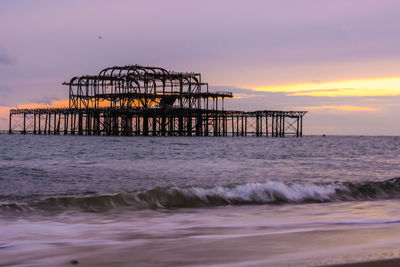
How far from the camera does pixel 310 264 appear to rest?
418cm

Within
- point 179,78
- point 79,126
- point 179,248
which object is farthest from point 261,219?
point 79,126

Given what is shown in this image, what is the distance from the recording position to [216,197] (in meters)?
10.6

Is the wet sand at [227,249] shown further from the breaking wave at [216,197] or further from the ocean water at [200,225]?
the breaking wave at [216,197]

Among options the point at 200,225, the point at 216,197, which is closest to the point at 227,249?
the point at 200,225

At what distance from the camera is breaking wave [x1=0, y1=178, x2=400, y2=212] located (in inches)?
369

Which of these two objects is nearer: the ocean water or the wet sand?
the wet sand

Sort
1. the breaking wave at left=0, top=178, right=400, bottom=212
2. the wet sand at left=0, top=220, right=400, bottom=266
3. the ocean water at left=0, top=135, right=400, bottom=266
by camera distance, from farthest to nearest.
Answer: the breaking wave at left=0, top=178, right=400, bottom=212
the ocean water at left=0, top=135, right=400, bottom=266
the wet sand at left=0, top=220, right=400, bottom=266

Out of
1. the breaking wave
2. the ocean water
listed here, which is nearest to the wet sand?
the ocean water

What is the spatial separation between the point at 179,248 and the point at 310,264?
1.63m

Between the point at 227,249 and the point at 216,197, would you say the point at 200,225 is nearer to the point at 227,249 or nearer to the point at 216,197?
the point at 227,249

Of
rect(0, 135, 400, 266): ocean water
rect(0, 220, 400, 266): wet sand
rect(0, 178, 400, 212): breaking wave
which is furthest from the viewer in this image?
rect(0, 178, 400, 212): breaking wave

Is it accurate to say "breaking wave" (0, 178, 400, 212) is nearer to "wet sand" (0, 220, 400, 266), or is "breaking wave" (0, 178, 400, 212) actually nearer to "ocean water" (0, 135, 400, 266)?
"ocean water" (0, 135, 400, 266)

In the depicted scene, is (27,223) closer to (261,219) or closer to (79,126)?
(261,219)

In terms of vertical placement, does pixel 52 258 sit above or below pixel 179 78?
below
